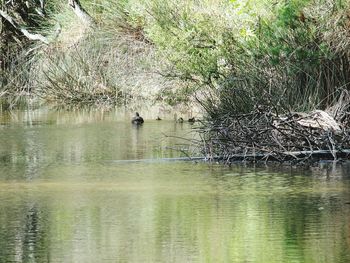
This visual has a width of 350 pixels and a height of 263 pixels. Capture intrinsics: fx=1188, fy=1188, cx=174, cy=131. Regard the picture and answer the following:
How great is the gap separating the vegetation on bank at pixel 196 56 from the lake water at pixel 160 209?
145cm

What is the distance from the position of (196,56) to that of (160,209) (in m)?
11.6

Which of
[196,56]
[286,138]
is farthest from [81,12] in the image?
[286,138]

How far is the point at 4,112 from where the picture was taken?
26.5m

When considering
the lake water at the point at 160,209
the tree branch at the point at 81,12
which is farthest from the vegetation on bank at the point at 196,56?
the lake water at the point at 160,209

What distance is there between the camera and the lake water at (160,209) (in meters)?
8.45

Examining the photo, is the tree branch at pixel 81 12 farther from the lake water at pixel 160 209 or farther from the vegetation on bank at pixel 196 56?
the lake water at pixel 160 209

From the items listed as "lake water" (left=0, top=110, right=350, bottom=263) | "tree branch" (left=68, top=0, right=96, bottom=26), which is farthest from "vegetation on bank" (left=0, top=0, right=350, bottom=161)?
"lake water" (left=0, top=110, right=350, bottom=263)

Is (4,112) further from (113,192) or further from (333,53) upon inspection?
(113,192)

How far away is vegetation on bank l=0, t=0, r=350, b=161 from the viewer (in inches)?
631

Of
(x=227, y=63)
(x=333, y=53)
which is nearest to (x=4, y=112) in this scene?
(x=227, y=63)

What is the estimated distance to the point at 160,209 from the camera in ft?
34.2

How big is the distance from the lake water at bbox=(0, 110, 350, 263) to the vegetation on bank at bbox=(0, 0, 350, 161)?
1.45 m

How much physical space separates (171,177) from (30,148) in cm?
455

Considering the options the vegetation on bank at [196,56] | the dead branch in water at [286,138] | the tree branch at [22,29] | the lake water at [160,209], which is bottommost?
the lake water at [160,209]
